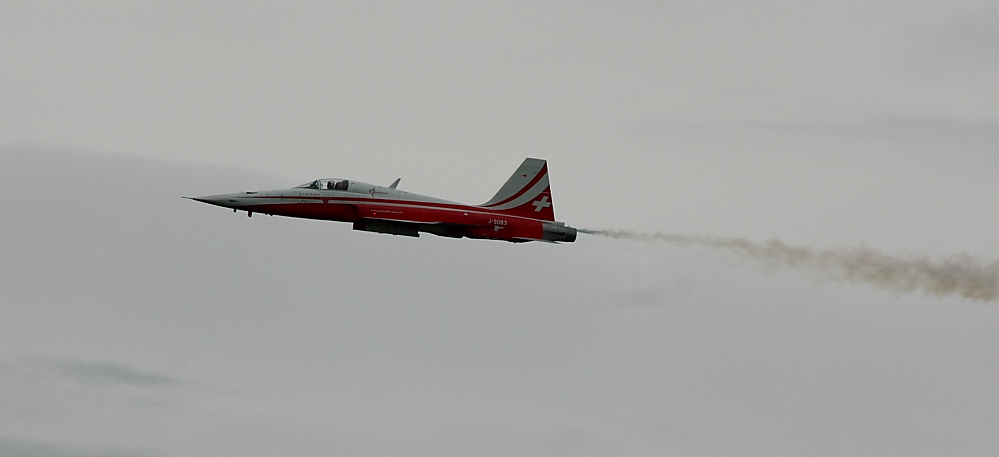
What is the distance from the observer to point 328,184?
79562 millimetres

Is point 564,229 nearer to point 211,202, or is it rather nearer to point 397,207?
point 397,207

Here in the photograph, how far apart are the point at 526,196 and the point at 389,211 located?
6456 millimetres

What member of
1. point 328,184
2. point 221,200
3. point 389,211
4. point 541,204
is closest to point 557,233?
point 541,204

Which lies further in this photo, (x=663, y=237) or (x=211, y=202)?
(x=663, y=237)

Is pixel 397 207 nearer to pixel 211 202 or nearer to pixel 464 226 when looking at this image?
pixel 464 226

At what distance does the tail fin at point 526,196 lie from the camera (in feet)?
267

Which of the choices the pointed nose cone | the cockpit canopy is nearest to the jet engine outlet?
the cockpit canopy

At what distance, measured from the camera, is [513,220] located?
8044cm

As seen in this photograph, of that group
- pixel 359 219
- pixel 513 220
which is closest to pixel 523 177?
pixel 513 220

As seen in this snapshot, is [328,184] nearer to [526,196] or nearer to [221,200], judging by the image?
[221,200]

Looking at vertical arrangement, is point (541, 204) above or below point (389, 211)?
above

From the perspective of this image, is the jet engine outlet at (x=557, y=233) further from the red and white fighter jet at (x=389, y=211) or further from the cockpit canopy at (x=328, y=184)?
the cockpit canopy at (x=328, y=184)

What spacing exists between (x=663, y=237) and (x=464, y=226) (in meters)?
9.90

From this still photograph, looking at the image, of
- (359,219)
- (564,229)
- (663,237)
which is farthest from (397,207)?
(663,237)
